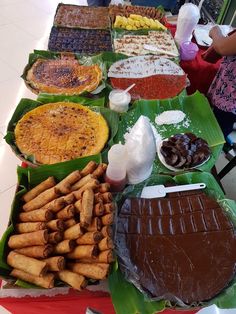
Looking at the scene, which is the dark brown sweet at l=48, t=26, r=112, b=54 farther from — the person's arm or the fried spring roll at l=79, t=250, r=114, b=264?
the fried spring roll at l=79, t=250, r=114, b=264

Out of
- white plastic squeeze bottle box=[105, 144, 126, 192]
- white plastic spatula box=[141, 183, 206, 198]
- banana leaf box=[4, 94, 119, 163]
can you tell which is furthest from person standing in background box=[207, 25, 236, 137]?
white plastic squeeze bottle box=[105, 144, 126, 192]

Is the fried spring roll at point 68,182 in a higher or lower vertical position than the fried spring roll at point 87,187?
lower

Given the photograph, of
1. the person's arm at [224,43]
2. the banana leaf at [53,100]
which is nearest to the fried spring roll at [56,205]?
the banana leaf at [53,100]

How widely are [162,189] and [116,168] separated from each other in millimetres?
250

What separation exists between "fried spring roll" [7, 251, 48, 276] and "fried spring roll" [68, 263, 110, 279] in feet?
0.32

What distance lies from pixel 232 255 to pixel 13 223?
31.5 inches

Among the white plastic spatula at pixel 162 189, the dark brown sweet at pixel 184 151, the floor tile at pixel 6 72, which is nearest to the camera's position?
the white plastic spatula at pixel 162 189

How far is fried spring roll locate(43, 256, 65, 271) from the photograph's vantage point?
808mm

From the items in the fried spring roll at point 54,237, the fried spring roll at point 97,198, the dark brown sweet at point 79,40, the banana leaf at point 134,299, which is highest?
the dark brown sweet at point 79,40

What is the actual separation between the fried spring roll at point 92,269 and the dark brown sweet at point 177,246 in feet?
0.37

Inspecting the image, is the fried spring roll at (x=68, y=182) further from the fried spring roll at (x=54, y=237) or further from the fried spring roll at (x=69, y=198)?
the fried spring roll at (x=54, y=237)

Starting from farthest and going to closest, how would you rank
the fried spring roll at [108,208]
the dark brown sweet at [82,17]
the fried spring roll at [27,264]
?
the dark brown sweet at [82,17] < the fried spring roll at [108,208] < the fried spring roll at [27,264]

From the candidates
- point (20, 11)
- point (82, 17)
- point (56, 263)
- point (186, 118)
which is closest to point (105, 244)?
point (56, 263)

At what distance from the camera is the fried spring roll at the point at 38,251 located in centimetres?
82
